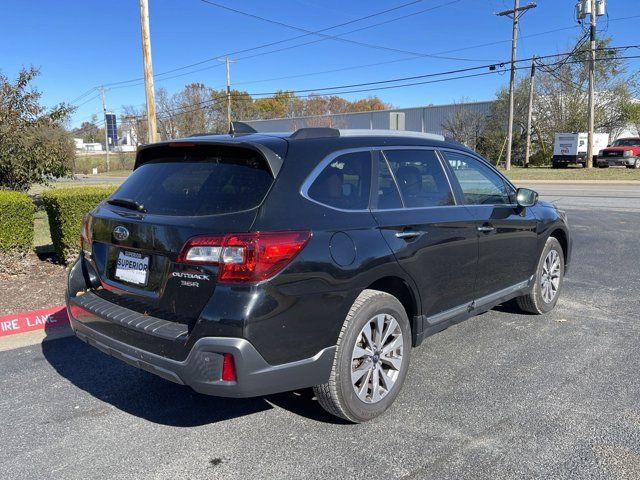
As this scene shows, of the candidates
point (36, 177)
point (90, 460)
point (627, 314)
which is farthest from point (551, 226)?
point (36, 177)

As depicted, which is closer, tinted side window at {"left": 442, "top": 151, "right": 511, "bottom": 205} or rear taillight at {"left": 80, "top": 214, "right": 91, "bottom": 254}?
rear taillight at {"left": 80, "top": 214, "right": 91, "bottom": 254}

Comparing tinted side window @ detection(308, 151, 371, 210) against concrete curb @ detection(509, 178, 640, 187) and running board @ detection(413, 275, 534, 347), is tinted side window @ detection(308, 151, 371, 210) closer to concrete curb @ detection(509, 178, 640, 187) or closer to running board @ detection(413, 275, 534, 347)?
running board @ detection(413, 275, 534, 347)

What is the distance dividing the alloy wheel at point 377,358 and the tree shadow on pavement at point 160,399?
306 millimetres

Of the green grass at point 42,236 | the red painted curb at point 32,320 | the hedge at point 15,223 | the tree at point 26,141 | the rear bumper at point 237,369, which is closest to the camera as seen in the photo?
the rear bumper at point 237,369

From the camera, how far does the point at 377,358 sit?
3.34m

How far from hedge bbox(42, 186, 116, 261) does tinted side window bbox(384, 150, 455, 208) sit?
467 centimetres

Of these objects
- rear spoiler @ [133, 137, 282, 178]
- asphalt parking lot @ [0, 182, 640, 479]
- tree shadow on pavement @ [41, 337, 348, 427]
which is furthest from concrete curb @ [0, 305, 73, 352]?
rear spoiler @ [133, 137, 282, 178]

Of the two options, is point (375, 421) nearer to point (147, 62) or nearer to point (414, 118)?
point (147, 62)

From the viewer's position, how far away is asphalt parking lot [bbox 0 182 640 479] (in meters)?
2.87

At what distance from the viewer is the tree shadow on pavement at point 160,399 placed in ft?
11.3

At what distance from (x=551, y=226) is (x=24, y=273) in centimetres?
631

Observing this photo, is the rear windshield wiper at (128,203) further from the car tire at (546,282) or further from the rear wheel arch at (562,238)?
the rear wheel arch at (562,238)

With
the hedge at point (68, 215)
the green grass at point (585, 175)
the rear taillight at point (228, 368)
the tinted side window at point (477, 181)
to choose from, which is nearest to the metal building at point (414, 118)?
the green grass at point (585, 175)

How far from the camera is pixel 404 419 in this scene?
3365mm
